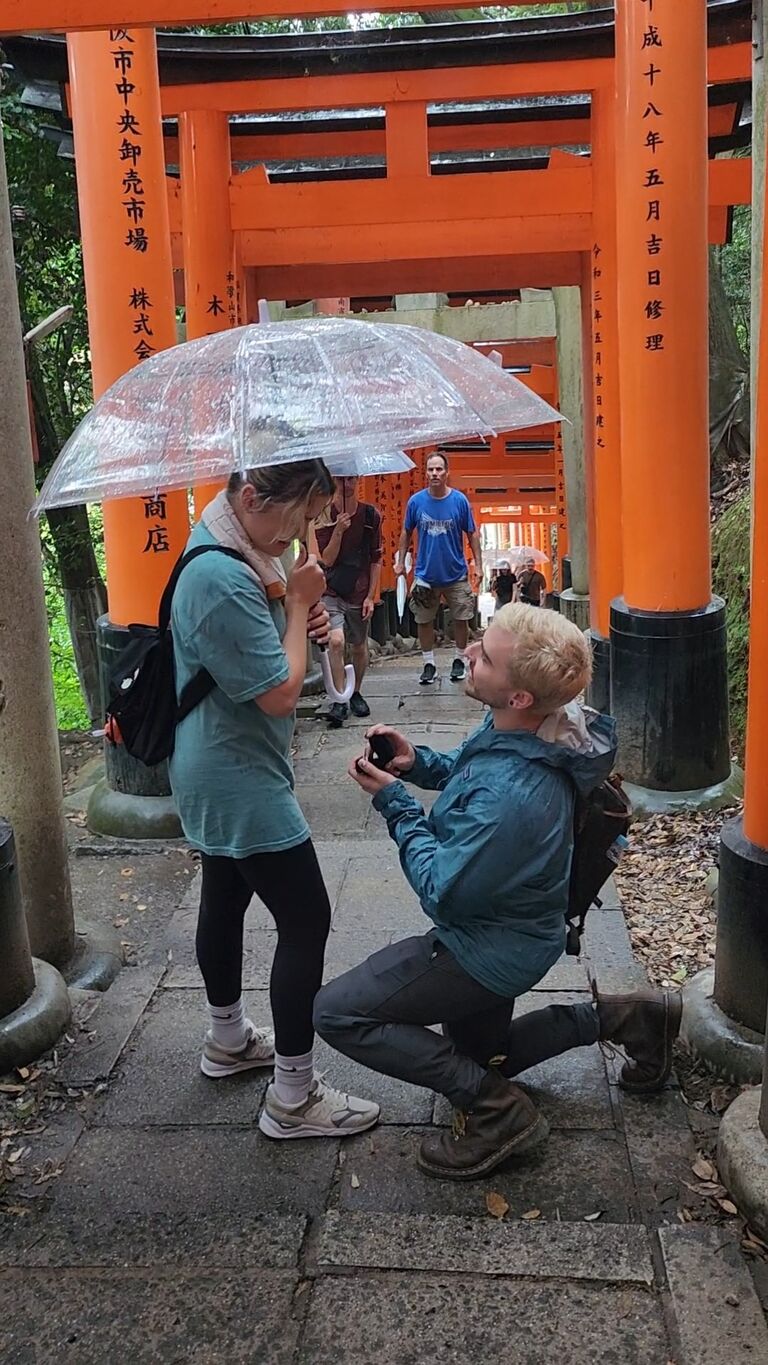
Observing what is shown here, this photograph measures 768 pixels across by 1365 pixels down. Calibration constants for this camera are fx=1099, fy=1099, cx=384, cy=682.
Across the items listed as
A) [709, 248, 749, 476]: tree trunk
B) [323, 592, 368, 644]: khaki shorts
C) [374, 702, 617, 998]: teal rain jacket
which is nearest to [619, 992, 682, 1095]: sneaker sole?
[374, 702, 617, 998]: teal rain jacket

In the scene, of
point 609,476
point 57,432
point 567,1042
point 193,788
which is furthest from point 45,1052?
point 57,432

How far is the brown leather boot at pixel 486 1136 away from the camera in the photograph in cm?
240

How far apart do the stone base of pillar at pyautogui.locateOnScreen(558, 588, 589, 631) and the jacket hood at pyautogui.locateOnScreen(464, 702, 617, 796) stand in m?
8.55

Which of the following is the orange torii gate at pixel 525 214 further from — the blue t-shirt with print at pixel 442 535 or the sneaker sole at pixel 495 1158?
the sneaker sole at pixel 495 1158

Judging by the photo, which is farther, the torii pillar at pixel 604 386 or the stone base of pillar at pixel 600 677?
the torii pillar at pixel 604 386

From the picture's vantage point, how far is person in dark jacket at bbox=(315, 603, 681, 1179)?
7.22 feet

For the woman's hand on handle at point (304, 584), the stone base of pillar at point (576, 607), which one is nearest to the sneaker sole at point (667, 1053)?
the woman's hand on handle at point (304, 584)

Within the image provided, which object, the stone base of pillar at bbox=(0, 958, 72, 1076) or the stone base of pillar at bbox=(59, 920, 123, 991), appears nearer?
the stone base of pillar at bbox=(0, 958, 72, 1076)

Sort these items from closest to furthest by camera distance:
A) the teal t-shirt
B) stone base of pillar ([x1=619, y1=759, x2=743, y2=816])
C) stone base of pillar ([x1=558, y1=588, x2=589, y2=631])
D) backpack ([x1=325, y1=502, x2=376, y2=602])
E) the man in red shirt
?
the teal t-shirt, stone base of pillar ([x1=619, y1=759, x2=743, y2=816]), the man in red shirt, backpack ([x1=325, y1=502, x2=376, y2=602]), stone base of pillar ([x1=558, y1=588, x2=589, y2=631])

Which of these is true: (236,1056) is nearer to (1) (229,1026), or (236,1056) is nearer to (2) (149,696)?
(1) (229,1026)

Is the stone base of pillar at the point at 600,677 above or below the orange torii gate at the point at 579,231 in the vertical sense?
below

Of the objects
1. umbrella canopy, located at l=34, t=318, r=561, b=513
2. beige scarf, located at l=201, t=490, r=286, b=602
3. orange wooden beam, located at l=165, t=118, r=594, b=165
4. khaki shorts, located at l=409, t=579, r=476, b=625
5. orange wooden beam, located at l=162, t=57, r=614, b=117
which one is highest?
orange wooden beam, located at l=162, t=57, r=614, b=117

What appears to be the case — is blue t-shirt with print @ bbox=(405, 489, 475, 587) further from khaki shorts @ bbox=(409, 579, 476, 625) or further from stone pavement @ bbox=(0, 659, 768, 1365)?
stone pavement @ bbox=(0, 659, 768, 1365)

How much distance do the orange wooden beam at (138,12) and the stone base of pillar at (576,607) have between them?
7562 millimetres
